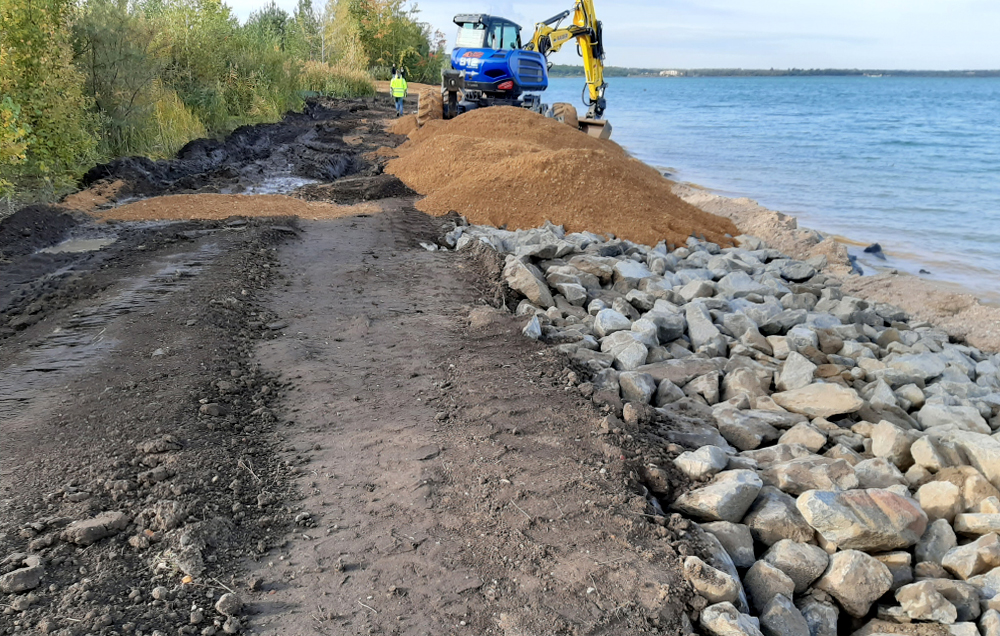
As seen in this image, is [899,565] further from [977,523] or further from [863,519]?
[977,523]

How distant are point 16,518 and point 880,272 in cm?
1023

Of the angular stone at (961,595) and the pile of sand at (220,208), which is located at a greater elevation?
the pile of sand at (220,208)

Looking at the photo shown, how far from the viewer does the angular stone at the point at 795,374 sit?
16.7ft

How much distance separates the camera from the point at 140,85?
38.6 feet

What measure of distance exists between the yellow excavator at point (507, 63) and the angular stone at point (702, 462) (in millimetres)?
14135

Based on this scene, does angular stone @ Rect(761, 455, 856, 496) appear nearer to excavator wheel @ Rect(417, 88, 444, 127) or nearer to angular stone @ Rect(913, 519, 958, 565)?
angular stone @ Rect(913, 519, 958, 565)

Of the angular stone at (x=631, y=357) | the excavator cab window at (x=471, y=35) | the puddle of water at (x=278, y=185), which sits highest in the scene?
the excavator cab window at (x=471, y=35)

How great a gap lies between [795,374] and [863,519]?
2.07 metres

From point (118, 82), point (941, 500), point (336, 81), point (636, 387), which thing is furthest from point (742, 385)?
point (336, 81)

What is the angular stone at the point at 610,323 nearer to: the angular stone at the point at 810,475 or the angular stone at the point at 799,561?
the angular stone at the point at 810,475

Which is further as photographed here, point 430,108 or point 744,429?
point 430,108

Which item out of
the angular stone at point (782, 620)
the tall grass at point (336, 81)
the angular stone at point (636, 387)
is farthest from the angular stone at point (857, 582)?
the tall grass at point (336, 81)

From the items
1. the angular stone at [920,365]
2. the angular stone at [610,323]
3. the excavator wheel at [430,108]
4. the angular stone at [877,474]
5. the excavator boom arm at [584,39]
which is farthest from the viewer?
the excavator wheel at [430,108]

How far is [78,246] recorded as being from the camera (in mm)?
7484
